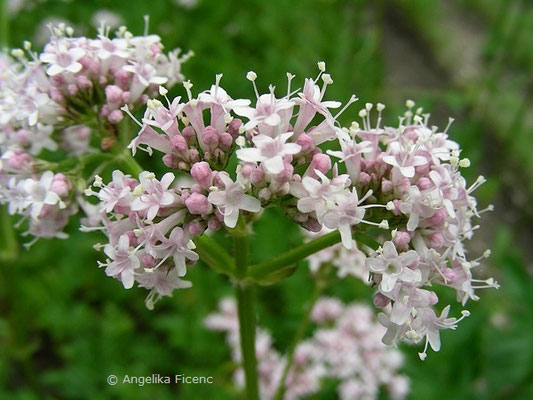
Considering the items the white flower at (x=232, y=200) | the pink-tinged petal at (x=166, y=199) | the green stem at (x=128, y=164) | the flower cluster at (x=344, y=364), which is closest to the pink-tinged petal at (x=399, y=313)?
the white flower at (x=232, y=200)

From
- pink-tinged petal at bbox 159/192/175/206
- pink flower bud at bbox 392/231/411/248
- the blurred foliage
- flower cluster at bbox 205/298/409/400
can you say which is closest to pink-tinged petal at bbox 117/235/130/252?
pink-tinged petal at bbox 159/192/175/206

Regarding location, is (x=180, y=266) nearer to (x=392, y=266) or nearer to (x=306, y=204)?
(x=306, y=204)

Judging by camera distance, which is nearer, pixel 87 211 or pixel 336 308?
pixel 87 211

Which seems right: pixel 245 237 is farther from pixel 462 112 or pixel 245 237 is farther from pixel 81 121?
pixel 462 112

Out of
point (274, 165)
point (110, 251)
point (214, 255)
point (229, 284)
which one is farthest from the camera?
point (229, 284)

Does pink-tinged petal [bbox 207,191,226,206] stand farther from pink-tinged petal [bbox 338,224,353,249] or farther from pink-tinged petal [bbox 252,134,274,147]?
pink-tinged petal [bbox 338,224,353,249]

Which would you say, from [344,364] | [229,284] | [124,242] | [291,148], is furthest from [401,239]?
[229,284]

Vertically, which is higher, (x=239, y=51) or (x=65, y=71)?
(x=239, y=51)

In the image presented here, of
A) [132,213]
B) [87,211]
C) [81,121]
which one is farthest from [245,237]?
[81,121]
